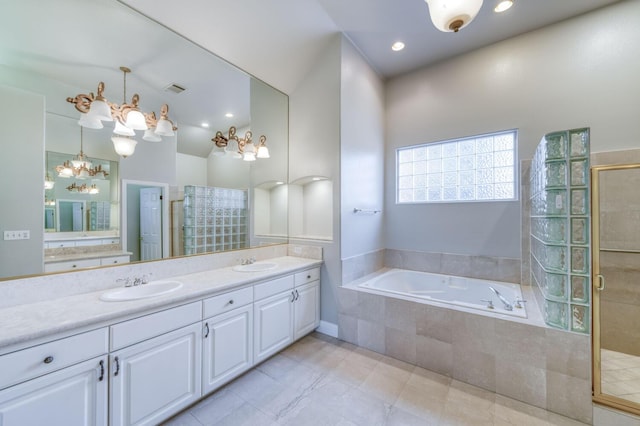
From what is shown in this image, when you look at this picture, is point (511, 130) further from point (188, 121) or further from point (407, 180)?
point (188, 121)

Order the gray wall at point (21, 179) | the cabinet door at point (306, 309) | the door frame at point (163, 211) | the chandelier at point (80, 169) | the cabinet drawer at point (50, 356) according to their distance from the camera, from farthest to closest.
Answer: the cabinet door at point (306, 309) → the door frame at point (163, 211) → the chandelier at point (80, 169) → the gray wall at point (21, 179) → the cabinet drawer at point (50, 356)

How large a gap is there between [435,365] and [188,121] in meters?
3.22

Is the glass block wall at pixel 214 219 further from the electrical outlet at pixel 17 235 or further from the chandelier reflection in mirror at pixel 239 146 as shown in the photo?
the electrical outlet at pixel 17 235

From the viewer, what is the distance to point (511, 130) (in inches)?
115

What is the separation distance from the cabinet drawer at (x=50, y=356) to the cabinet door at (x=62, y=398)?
0.10ft

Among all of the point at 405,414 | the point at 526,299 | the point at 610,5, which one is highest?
the point at 610,5

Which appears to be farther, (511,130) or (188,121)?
(511,130)

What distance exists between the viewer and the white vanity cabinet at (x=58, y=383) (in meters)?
1.10

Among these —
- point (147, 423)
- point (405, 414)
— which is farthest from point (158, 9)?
point (405, 414)

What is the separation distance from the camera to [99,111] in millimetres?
1750

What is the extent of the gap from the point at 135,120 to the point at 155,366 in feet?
5.72

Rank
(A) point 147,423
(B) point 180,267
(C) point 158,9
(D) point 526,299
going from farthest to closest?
(D) point 526,299 < (B) point 180,267 < (C) point 158,9 < (A) point 147,423

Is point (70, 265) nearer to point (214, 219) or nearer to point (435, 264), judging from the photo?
point (214, 219)

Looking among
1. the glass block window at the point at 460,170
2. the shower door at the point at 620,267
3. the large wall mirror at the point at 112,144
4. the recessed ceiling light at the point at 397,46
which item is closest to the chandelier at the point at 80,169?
the large wall mirror at the point at 112,144
